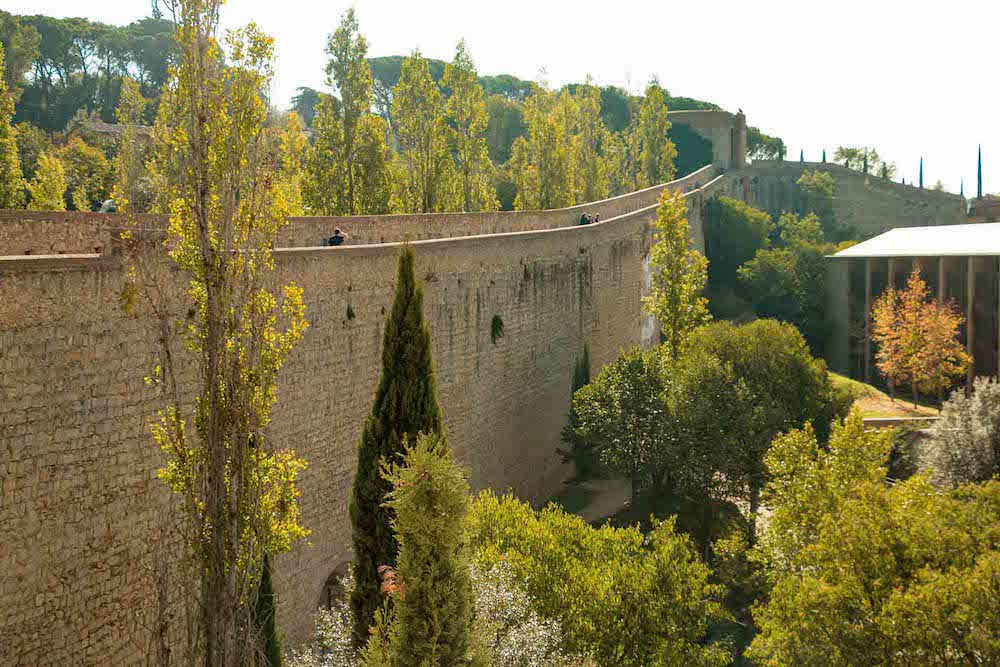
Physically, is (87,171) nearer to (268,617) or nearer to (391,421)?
(391,421)

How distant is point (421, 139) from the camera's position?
28812 mm

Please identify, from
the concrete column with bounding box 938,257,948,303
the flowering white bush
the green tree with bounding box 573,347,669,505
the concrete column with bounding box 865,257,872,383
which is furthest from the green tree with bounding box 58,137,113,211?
the concrete column with bounding box 938,257,948,303

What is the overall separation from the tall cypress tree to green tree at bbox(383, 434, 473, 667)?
293cm

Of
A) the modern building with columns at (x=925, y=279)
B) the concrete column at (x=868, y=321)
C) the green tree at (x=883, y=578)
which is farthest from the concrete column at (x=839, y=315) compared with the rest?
the green tree at (x=883, y=578)

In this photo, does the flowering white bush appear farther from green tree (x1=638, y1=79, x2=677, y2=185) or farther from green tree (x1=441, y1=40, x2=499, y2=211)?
green tree (x1=638, y1=79, x2=677, y2=185)

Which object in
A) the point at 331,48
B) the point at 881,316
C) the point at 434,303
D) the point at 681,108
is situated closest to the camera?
the point at 434,303

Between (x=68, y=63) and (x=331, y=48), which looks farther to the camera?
(x=68, y=63)

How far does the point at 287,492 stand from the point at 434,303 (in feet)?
24.8

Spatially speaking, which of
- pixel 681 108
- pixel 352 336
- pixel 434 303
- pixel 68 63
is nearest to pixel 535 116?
pixel 434 303

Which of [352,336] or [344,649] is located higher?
[352,336]

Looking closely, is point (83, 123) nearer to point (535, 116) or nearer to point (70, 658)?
point (535, 116)

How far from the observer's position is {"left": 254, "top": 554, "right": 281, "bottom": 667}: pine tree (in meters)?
9.20

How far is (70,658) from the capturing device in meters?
8.00

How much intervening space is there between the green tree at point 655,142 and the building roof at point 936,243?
11.9m
